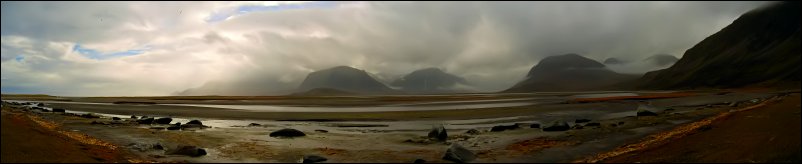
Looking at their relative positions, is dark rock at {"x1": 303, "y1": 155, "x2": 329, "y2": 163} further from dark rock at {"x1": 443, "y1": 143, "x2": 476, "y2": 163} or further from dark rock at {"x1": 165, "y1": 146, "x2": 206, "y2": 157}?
dark rock at {"x1": 443, "y1": 143, "x2": 476, "y2": 163}

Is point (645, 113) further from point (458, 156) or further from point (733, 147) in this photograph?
point (458, 156)

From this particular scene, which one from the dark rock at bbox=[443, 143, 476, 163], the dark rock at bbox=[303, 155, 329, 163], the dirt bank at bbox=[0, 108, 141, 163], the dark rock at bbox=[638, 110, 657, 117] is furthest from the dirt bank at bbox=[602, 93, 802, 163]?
the dirt bank at bbox=[0, 108, 141, 163]

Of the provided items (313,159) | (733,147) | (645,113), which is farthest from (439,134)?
(645,113)

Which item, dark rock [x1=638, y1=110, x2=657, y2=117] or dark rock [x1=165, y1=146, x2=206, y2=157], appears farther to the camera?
dark rock [x1=638, y1=110, x2=657, y2=117]

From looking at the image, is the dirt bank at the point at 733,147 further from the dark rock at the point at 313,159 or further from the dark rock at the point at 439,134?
the dark rock at the point at 313,159

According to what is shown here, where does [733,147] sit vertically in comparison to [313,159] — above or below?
above

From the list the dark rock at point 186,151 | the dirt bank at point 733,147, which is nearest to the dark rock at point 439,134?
the dirt bank at point 733,147

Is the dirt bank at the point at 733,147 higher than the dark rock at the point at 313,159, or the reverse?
the dirt bank at the point at 733,147

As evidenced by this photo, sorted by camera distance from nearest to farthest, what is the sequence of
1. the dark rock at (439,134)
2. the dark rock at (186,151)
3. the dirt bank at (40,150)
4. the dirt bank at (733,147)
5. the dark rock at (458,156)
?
1. the dirt bank at (40,150)
2. the dirt bank at (733,147)
3. the dark rock at (458,156)
4. the dark rock at (186,151)
5. the dark rock at (439,134)

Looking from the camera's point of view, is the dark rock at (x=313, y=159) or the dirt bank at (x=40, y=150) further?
the dark rock at (x=313, y=159)

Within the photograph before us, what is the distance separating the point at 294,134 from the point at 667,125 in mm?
28921

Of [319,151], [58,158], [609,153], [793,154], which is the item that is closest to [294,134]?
[319,151]

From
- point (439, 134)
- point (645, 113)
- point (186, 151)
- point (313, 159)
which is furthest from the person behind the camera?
point (645, 113)

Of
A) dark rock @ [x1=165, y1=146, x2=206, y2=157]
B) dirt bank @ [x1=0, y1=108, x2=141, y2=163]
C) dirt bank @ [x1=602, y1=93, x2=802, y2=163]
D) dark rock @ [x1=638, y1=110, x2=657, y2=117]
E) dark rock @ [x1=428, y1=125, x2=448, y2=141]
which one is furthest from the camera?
dark rock @ [x1=638, y1=110, x2=657, y2=117]
